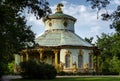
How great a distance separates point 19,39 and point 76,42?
18773 millimetres

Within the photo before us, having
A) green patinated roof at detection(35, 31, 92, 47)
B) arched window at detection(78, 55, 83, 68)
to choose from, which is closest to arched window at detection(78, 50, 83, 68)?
arched window at detection(78, 55, 83, 68)

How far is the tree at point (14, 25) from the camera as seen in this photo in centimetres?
A: 1420

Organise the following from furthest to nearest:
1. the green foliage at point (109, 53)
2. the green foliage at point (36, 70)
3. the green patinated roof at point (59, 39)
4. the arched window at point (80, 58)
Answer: the green foliage at point (109, 53)
the green patinated roof at point (59, 39)
the arched window at point (80, 58)
the green foliage at point (36, 70)

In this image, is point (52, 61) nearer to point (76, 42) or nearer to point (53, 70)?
point (76, 42)

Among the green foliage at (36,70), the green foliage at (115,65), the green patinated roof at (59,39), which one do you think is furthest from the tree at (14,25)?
the green foliage at (115,65)

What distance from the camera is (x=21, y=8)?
47.0ft

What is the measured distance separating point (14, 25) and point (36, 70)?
688 cm

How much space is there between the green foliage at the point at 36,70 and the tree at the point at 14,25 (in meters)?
2.20

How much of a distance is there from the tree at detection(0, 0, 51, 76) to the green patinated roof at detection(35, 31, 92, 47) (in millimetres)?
14062

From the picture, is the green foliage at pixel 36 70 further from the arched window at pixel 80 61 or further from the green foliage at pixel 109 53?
the green foliage at pixel 109 53

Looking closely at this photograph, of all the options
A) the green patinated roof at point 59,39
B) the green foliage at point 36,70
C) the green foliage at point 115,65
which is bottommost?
the green foliage at point 36,70

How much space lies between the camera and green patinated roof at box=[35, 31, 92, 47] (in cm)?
5700

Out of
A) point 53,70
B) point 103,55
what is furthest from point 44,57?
point 103,55

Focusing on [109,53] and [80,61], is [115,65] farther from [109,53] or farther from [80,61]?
[80,61]
